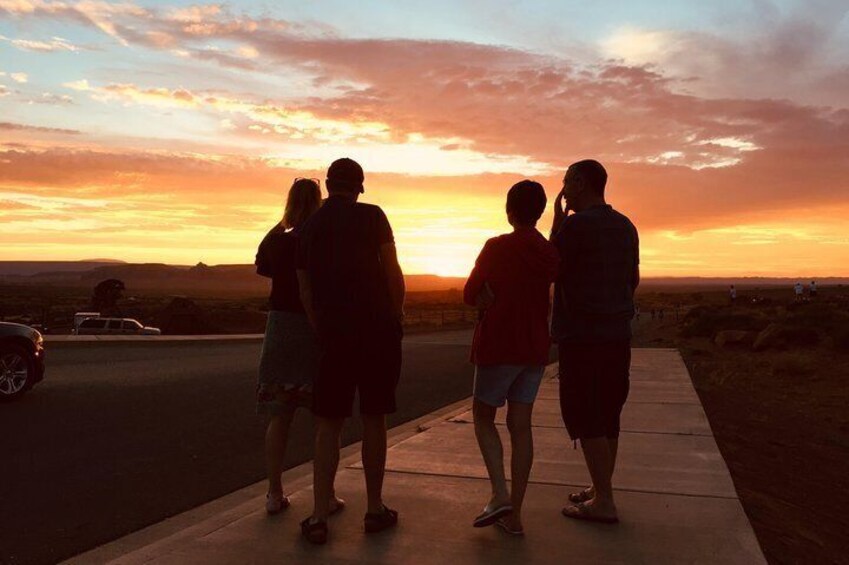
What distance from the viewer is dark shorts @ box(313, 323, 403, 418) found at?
3.88 meters

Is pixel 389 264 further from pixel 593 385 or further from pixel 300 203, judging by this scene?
pixel 593 385

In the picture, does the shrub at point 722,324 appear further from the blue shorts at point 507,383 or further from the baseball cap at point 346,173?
the baseball cap at point 346,173

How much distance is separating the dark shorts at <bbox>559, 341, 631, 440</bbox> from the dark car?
27.9ft

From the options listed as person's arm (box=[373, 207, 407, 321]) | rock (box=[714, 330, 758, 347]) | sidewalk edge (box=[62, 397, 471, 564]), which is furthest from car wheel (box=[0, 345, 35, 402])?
rock (box=[714, 330, 758, 347])

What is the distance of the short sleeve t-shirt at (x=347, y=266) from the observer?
3889 mm

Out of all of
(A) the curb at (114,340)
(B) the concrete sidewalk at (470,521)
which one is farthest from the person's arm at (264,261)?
(A) the curb at (114,340)

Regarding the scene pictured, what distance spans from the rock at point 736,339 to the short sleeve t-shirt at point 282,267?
25080mm

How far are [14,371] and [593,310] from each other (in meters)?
8.77

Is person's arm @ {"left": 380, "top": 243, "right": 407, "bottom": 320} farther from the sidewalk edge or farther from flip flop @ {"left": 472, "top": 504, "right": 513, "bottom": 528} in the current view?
the sidewalk edge

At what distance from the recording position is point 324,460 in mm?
3941

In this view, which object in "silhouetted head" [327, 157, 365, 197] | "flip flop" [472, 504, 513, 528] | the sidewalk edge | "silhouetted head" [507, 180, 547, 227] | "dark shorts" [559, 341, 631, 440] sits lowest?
the sidewalk edge

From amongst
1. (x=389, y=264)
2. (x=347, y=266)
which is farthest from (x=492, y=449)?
(x=347, y=266)

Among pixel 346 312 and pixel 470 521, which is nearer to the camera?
pixel 346 312

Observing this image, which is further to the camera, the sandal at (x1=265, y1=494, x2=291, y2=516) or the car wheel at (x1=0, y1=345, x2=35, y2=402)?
the car wheel at (x1=0, y1=345, x2=35, y2=402)
